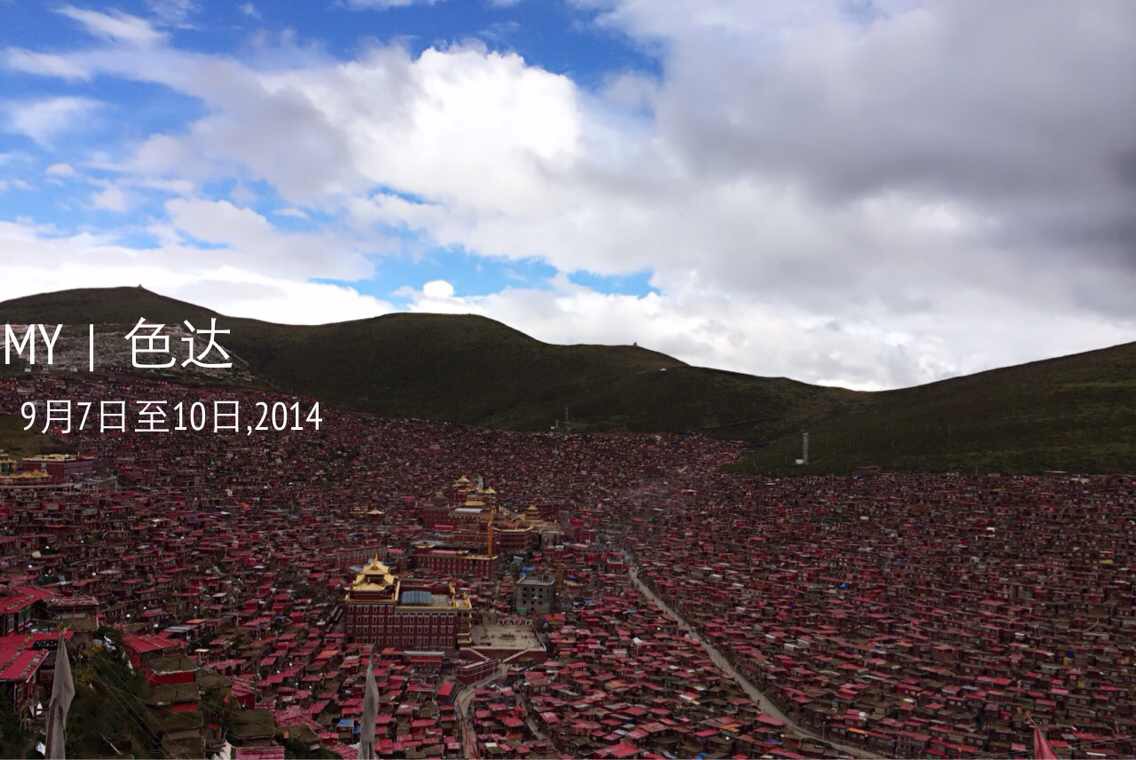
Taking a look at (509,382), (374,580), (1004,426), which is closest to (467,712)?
(374,580)

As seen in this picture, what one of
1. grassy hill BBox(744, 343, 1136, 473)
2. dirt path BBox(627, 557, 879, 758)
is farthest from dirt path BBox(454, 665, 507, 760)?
grassy hill BBox(744, 343, 1136, 473)

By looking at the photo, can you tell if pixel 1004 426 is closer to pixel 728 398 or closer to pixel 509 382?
pixel 728 398

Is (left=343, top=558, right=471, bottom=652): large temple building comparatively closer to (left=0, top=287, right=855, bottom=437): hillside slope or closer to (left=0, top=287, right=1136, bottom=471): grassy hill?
(left=0, top=287, right=1136, bottom=471): grassy hill

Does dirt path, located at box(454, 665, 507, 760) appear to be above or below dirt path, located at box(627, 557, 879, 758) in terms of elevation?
below

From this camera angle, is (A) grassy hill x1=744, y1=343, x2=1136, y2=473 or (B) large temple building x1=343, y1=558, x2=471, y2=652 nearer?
(B) large temple building x1=343, y1=558, x2=471, y2=652

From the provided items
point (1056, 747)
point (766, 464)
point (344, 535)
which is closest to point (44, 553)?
point (344, 535)

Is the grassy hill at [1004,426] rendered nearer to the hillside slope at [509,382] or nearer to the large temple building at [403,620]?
the hillside slope at [509,382]

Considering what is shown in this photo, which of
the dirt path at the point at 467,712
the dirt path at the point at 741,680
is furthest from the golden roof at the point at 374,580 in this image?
the dirt path at the point at 741,680
